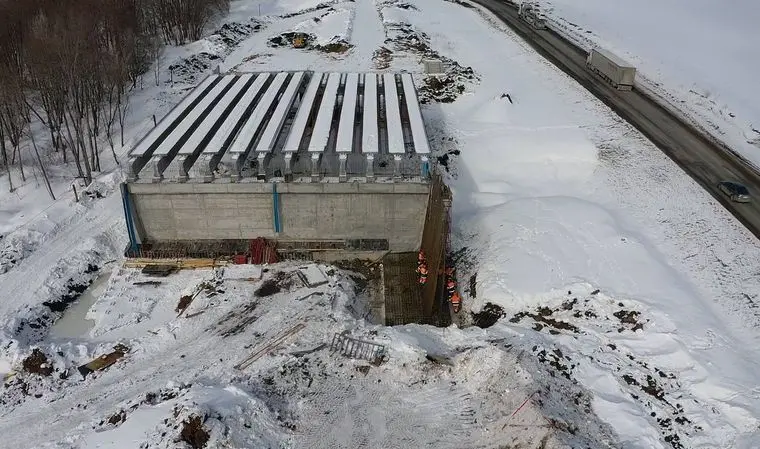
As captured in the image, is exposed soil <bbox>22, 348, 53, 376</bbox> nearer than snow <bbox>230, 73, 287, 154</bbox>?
Yes

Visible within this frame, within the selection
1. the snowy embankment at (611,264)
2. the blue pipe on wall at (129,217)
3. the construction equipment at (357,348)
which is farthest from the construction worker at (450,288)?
the blue pipe on wall at (129,217)

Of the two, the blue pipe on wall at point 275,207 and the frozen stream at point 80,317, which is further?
the blue pipe on wall at point 275,207

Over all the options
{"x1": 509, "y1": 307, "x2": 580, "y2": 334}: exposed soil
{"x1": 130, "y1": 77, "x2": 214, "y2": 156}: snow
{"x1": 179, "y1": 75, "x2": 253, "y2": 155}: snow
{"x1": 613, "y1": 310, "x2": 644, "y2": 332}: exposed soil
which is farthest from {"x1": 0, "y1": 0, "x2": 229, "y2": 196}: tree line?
{"x1": 613, "y1": 310, "x2": 644, "y2": 332}: exposed soil

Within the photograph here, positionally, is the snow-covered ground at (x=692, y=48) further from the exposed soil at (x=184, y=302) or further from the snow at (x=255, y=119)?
the exposed soil at (x=184, y=302)

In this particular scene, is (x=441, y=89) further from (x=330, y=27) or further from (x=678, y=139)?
(x=330, y=27)

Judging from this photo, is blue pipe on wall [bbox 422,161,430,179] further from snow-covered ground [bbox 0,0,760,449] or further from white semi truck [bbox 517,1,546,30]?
white semi truck [bbox 517,1,546,30]

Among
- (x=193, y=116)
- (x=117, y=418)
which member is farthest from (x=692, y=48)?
(x=117, y=418)
